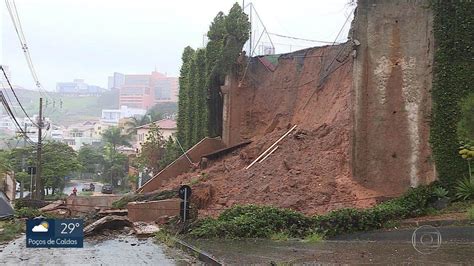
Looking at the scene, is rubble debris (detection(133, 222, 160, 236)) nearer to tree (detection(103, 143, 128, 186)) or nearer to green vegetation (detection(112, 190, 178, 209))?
green vegetation (detection(112, 190, 178, 209))

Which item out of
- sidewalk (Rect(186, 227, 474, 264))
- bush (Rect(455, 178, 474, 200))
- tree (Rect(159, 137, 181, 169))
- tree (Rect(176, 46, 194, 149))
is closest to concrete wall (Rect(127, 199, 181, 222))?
sidewalk (Rect(186, 227, 474, 264))

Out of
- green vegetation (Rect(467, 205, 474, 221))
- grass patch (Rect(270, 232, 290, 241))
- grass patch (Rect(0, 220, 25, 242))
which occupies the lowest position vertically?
grass patch (Rect(0, 220, 25, 242))

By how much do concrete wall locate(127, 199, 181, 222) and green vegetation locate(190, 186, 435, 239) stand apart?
3120mm

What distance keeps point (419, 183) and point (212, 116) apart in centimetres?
1542

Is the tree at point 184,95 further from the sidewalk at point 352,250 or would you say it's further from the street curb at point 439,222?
the sidewalk at point 352,250

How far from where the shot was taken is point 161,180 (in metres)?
25.8

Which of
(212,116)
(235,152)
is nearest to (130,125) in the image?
(212,116)

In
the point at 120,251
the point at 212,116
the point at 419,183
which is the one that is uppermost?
the point at 212,116

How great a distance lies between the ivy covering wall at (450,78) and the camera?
16422 mm

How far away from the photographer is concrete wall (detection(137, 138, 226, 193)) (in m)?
25.5

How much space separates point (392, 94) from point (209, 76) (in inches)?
515

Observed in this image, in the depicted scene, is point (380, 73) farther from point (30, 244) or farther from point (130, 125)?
point (130, 125)
